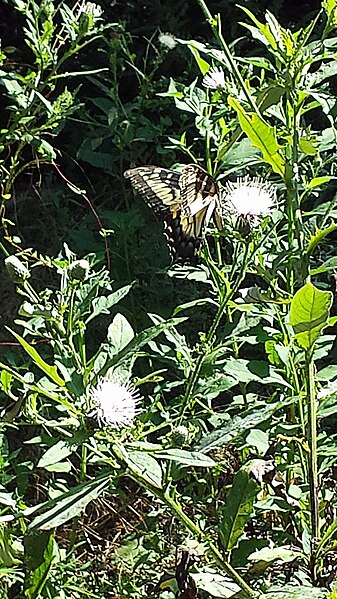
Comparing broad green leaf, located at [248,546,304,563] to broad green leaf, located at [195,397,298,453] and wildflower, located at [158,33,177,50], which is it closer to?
broad green leaf, located at [195,397,298,453]

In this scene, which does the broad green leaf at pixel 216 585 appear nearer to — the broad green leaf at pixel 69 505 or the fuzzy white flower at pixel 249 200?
the broad green leaf at pixel 69 505

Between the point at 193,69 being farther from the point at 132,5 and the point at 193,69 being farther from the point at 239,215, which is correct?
the point at 239,215

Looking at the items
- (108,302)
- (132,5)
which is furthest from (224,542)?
(132,5)

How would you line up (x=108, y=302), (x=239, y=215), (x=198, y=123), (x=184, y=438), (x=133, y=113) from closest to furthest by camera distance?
1. (x=184, y=438)
2. (x=239, y=215)
3. (x=108, y=302)
4. (x=198, y=123)
5. (x=133, y=113)

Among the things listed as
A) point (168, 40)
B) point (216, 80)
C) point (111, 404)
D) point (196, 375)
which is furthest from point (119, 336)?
point (168, 40)

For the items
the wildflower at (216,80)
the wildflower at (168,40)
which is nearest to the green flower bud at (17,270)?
the wildflower at (216,80)

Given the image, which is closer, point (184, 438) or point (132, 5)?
point (184, 438)
